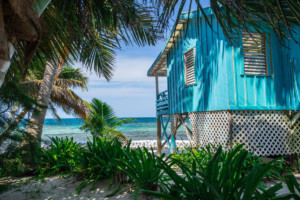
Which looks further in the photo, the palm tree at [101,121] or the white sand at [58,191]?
the palm tree at [101,121]

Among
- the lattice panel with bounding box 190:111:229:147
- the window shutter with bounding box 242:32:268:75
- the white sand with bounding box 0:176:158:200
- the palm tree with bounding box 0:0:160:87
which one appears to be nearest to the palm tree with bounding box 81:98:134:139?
the palm tree with bounding box 0:0:160:87

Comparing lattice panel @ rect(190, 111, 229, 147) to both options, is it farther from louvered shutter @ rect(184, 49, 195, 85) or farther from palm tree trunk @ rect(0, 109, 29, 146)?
palm tree trunk @ rect(0, 109, 29, 146)

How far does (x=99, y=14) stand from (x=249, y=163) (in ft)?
15.5

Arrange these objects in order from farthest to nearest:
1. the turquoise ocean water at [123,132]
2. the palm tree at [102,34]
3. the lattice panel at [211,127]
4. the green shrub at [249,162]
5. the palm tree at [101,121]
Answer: the turquoise ocean water at [123,132] < the palm tree at [101,121] < the lattice panel at [211,127] < the green shrub at [249,162] < the palm tree at [102,34]

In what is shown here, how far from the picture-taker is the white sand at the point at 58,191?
4.29m

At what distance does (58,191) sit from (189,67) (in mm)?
6141

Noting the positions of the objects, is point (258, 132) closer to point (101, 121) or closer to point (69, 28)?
point (69, 28)

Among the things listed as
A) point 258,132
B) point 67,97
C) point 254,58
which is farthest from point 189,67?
point 67,97

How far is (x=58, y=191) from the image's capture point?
4766 mm

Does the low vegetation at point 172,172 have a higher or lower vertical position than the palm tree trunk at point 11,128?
lower

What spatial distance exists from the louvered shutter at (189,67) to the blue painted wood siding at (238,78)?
0.41m

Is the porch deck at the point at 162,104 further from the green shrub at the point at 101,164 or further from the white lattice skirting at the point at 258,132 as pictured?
the green shrub at the point at 101,164

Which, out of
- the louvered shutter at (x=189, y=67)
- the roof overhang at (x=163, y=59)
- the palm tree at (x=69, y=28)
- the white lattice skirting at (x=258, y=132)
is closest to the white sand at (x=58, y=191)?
the palm tree at (x=69, y=28)

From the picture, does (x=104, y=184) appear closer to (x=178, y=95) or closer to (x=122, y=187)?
(x=122, y=187)
